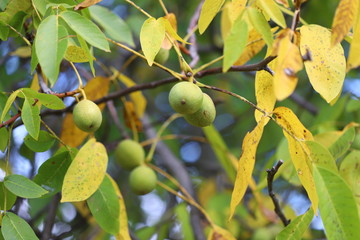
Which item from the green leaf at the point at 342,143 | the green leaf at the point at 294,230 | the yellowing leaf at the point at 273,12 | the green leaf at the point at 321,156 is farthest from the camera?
the green leaf at the point at 342,143

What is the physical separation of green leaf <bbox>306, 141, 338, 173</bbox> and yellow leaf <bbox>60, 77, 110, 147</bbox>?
91 cm

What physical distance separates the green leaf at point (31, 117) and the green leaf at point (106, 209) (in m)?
0.31

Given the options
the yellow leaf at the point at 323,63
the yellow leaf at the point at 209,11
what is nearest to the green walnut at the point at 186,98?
the yellow leaf at the point at 209,11

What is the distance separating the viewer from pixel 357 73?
3.24 meters

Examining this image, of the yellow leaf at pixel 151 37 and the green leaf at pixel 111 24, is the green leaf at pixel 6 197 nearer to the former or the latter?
the yellow leaf at pixel 151 37

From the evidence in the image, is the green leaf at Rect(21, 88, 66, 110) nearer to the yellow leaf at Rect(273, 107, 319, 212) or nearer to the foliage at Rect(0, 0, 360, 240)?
the foliage at Rect(0, 0, 360, 240)

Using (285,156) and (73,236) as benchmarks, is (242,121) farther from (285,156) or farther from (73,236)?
(285,156)

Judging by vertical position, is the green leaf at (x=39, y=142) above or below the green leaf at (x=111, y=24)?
below

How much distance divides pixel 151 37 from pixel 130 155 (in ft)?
2.90

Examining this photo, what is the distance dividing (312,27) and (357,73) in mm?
2044

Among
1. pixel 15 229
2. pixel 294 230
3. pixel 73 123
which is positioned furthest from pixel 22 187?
pixel 73 123

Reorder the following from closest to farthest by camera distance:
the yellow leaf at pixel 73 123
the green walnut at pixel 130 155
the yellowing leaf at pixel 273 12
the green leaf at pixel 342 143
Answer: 1. the yellowing leaf at pixel 273 12
2. the green leaf at pixel 342 143
3. the yellow leaf at pixel 73 123
4. the green walnut at pixel 130 155

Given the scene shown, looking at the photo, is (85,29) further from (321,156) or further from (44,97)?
(321,156)

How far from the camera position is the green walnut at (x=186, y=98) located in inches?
49.8
